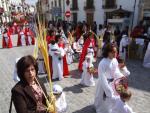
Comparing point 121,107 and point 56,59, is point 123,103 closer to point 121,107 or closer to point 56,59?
point 121,107

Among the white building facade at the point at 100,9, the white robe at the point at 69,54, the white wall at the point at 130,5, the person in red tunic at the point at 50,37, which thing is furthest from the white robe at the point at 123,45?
the white wall at the point at 130,5

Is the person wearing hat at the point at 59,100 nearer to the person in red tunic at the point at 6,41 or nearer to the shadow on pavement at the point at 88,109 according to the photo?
the shadow on pavement at the point at 88,109

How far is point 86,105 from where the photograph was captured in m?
6.33

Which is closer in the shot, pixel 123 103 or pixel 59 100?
pixel 59 100

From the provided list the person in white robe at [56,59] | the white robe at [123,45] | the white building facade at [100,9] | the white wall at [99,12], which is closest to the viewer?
the person in white robe at [56,59]

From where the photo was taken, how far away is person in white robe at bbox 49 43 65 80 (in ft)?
27.3

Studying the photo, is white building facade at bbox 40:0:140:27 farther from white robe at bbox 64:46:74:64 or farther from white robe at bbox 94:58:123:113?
white robe at bbox 94:58:123:113

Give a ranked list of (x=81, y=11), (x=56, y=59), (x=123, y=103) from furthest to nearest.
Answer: (x=81, y=11) → (x=56, y=59) → (x=123, y=103)

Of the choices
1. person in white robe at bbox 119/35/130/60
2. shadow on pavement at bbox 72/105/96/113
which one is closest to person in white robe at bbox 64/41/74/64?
person in white robe at bbox 119/35/130/60

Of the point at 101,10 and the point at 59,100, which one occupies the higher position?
the point at 101,10

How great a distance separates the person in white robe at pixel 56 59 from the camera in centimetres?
832

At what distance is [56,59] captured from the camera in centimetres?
852

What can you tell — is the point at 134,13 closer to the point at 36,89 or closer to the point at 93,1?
the point at 93,1

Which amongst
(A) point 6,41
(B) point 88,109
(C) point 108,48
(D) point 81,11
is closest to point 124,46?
(B) point 88,109
